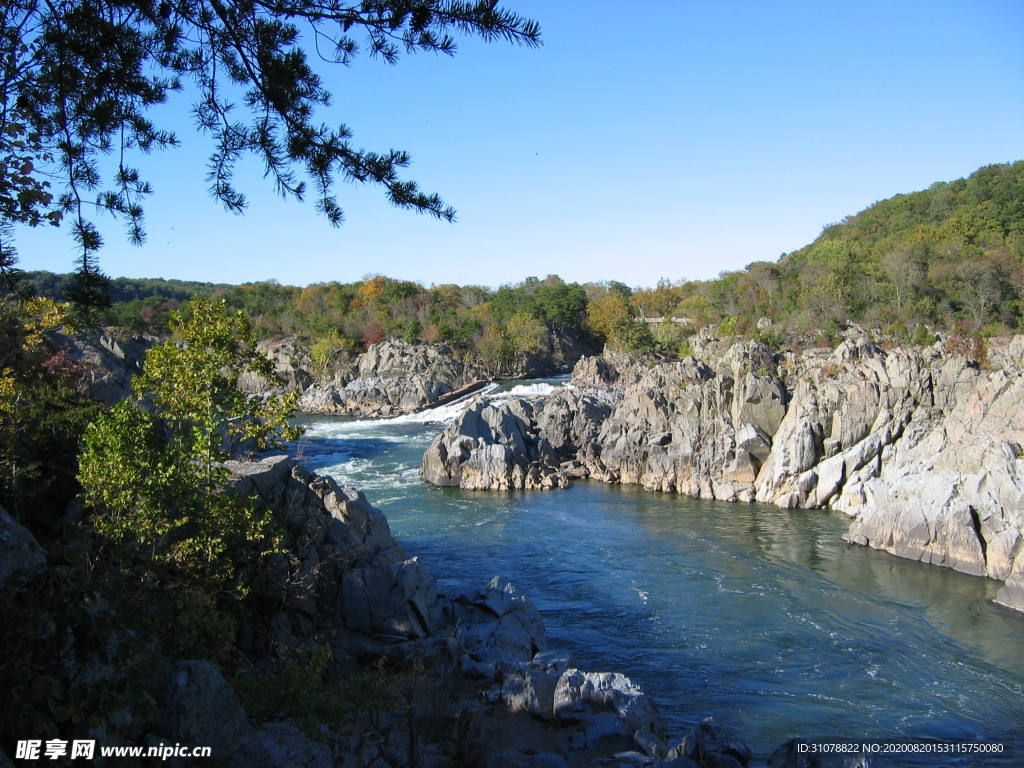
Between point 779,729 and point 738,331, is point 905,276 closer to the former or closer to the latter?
point 738,331

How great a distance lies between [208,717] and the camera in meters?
6.07

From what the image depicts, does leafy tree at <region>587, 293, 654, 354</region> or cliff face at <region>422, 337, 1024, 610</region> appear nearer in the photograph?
cliff face at <region>422, 337, 1024, 610</region>

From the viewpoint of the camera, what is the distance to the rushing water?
12.3m

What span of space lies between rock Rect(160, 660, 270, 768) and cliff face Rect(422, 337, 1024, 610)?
1726 centimetres

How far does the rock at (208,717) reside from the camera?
19.6 ft

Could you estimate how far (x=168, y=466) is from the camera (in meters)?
9.36

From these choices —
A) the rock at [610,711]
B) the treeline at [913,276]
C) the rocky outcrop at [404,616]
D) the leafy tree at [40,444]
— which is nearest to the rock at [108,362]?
the leafy tree at [40,444]

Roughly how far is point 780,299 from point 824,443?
105 feet

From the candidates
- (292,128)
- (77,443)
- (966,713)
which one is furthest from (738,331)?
(292,128)

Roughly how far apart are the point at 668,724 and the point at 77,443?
11086 millimetres

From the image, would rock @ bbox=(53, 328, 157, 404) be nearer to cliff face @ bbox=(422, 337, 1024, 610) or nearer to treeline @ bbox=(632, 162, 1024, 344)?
cliff face @ bbox=(422, 337, 1024, 610)
